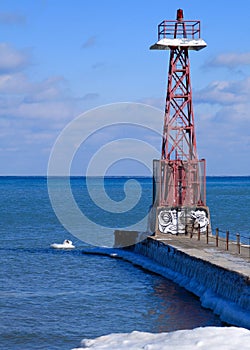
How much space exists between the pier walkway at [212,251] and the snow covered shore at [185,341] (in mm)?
6350

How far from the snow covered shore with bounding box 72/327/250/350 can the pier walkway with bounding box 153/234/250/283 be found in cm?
635

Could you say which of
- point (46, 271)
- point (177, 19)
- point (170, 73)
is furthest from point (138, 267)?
point (177, 19)

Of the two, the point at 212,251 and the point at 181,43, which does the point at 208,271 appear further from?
the point at 181,43

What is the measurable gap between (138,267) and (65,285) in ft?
20.3

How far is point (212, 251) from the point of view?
30.2 meters

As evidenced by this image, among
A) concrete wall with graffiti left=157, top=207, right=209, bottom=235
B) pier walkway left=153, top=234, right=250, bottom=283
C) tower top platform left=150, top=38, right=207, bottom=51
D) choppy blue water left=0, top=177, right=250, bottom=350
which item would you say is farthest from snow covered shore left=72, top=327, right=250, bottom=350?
tower top platform left=150, top=38, right=207, bottom=51

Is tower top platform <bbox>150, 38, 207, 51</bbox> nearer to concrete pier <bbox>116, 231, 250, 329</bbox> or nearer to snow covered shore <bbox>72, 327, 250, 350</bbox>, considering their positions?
concrete pier <bbox>116, 231, 250, 329</bbox>

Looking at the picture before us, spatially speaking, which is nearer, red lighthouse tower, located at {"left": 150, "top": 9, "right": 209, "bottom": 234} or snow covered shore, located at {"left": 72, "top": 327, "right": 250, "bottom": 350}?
snow covered shore, located at {"left": 72, "top": 327, "right": 250, "bottom": 350}

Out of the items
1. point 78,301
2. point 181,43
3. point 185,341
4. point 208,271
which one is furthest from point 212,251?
point 185,341

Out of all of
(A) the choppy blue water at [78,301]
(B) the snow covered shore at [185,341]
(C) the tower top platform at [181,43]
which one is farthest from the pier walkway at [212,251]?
(C) the tower top platform at [181,43]

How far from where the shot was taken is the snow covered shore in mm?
15680

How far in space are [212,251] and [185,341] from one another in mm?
14287

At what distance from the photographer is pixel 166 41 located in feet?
123

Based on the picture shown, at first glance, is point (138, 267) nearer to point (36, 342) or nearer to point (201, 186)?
point (201, 186)
